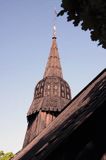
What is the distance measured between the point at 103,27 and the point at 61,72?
76.5ft

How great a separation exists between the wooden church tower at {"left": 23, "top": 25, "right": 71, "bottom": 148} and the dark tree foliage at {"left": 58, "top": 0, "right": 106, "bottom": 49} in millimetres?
17464

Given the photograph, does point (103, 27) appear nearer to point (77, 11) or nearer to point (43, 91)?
point (77, 11)

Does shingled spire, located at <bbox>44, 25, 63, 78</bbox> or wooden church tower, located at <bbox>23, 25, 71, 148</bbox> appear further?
shingled spire, located at <bbox>44, 25, 63, 78</bbox>

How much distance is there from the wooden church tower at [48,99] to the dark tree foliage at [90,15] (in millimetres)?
17464

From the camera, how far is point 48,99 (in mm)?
25031

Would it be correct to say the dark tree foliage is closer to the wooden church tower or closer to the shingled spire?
the wooden church tower

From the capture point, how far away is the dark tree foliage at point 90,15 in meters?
4.54

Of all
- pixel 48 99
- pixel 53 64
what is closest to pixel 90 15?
pixel 48 99

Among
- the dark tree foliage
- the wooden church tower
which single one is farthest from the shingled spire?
the dark tree foliage

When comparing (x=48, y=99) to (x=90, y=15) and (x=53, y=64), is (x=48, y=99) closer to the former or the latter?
(x=53, y=64)

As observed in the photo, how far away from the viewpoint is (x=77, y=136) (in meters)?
6.82

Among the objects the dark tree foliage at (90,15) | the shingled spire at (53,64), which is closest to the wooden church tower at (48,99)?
the shingled spire at (53,64)

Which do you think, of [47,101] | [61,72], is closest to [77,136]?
[47,101]

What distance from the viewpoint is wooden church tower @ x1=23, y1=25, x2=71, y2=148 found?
23.8m
